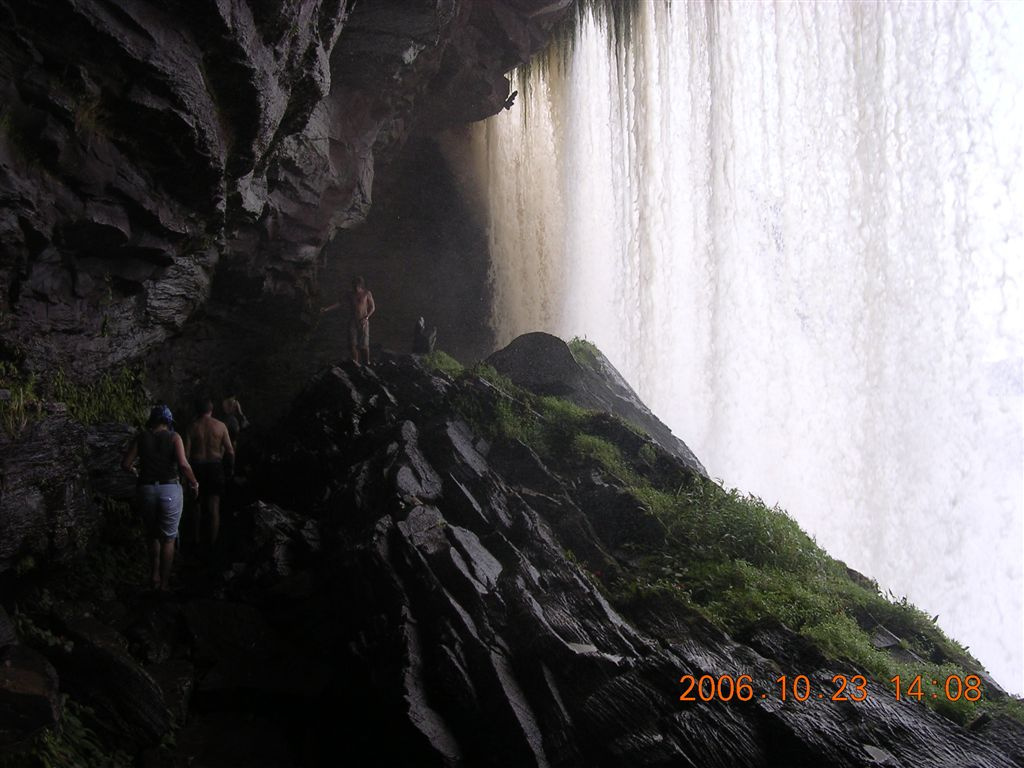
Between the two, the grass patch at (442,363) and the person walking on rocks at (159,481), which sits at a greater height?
the grass patch at (442,363)

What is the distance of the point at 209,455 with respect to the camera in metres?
8.51

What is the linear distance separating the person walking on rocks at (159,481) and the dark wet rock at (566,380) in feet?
19.3

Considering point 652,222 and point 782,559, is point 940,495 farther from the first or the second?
point 782,559

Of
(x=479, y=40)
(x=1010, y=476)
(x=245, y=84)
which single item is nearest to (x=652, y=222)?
(x=479, y=40)

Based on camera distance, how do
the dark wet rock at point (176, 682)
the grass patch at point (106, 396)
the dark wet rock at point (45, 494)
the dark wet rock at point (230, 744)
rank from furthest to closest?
the grass patch at point (106, 396) → the dark wet rock at point (45, 494) → the dark wet rock at point (176, 682) → the dark wet rock at point (230, 744)

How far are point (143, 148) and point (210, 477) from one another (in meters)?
3.77

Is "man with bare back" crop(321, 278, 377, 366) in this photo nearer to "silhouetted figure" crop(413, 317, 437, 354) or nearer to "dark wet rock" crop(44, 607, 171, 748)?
"silhouetted figure" crop(413, 317, 437, 354)

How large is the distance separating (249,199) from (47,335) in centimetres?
310

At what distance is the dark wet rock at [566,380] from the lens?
11.9m

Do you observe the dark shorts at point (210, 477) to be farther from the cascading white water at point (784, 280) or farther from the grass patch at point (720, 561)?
the cascading white water at point (784, 280)

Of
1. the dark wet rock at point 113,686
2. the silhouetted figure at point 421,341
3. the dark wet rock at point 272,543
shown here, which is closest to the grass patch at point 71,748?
the dark wet rock at point 113,686

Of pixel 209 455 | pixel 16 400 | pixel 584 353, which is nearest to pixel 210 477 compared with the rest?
pixel 209 455
